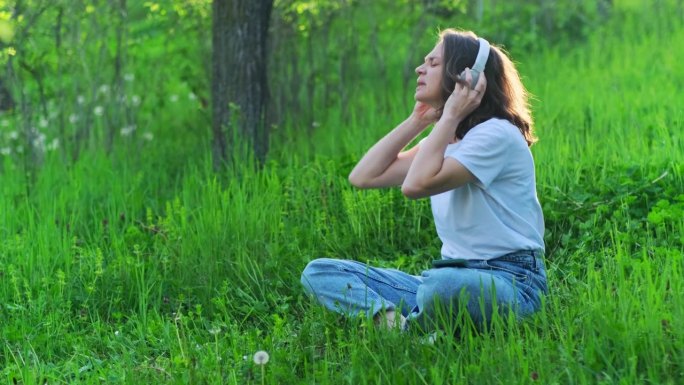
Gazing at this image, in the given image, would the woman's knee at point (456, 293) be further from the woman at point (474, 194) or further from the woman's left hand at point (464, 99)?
the woman's left hand at point (464, 99)

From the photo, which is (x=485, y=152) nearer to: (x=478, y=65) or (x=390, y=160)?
(x=478, y=65)

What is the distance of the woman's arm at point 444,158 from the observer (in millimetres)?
3979

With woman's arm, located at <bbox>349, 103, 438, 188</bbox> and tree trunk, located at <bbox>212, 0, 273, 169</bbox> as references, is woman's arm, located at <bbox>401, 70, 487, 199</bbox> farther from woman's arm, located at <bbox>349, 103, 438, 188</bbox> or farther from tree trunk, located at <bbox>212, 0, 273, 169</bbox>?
tree trunk, located at <bbox>212, 0, 273, 169</bbox>

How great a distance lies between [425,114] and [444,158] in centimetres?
55

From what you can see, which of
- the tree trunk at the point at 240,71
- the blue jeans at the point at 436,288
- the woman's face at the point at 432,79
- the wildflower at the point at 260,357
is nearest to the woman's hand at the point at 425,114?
the woman's face at the point at 432,79

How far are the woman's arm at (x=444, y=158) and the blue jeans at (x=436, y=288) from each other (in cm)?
32

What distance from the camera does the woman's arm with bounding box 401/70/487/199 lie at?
157 inches

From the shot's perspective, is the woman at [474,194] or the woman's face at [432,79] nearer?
the woman at [474,194]

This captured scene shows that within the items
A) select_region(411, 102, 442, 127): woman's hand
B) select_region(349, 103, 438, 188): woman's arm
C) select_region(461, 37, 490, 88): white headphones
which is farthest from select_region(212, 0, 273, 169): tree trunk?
select_region(461, 37, 490, 88): white headphones

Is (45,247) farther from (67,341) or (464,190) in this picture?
(464,190)

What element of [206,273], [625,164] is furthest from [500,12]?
[206,273]

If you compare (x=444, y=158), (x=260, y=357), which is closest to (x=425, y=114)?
(x=444, y=158)

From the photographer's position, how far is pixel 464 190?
162 inches

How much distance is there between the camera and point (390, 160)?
15.3 ft
